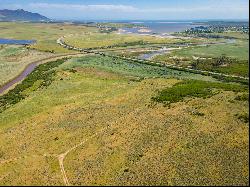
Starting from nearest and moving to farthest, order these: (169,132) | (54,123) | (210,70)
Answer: (169,132)
(54,123)
(210,70)

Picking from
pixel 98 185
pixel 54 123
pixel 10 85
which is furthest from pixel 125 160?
pixel 10 85

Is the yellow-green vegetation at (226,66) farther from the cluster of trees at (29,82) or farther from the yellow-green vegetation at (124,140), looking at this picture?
the cluster of trees at (29,82)

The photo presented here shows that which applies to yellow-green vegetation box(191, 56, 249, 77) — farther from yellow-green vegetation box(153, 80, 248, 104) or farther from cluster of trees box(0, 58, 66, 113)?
cluster of trees box(0, 58, 66, 113)

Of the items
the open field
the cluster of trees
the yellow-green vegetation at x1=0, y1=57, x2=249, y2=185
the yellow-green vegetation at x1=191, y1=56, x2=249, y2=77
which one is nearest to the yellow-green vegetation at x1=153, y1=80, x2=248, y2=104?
the open field

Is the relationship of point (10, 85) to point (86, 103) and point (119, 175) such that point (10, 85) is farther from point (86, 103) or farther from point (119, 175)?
point (119, 175)

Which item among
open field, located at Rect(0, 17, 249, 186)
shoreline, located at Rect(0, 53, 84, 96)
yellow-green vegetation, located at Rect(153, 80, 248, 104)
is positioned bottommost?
shoreline, located at Rect(0, 53, 84, 96)

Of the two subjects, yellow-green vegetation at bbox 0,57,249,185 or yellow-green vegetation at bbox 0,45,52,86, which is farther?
yellow-green vegetation at bbox 0,45,52,86

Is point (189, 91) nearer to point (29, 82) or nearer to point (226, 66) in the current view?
point (29, 82)
